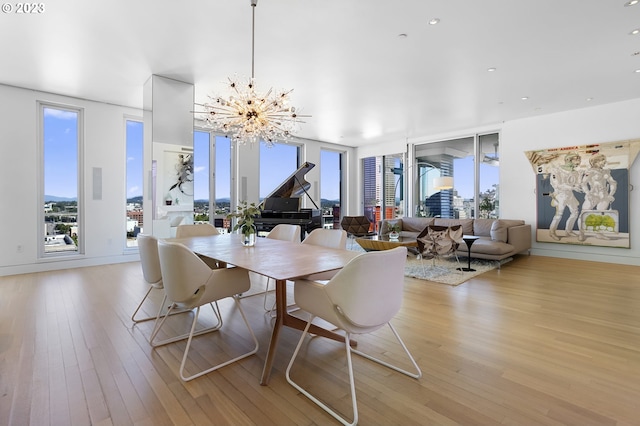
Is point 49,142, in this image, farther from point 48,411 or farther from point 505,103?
point 505,103

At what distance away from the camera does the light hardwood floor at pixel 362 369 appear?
1.68m

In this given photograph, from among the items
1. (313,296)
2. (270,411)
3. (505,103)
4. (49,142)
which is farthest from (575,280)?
(49,142)

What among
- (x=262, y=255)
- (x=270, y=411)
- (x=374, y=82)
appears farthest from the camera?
(x=374, y=82)

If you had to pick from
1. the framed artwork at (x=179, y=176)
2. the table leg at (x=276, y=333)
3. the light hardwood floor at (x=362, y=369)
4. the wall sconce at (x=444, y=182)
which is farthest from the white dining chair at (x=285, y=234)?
the wall sconce at (x=444, y=182)

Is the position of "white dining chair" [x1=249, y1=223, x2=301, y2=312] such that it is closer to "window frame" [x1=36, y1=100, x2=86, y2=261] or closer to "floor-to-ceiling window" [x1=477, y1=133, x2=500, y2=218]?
"window frame" [x1=36, y1=100, x2=86, y2=261]

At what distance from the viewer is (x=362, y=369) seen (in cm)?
214

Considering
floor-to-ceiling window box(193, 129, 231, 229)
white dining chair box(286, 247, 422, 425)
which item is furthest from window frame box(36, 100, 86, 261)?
white dining chair box(286, 247, 422, 425)

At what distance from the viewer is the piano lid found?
6754mm

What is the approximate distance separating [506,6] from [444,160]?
225 inches

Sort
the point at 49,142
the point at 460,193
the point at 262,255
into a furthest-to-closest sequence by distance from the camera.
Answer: the point at 460,193
the point at 49,142
the point at 262,255

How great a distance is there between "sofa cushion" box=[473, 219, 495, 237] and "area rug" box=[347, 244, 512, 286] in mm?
667

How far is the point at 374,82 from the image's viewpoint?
495 cm

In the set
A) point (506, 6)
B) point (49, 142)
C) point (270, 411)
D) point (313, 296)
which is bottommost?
point (270, 411)

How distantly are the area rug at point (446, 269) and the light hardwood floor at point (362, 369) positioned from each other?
33.3 inches
